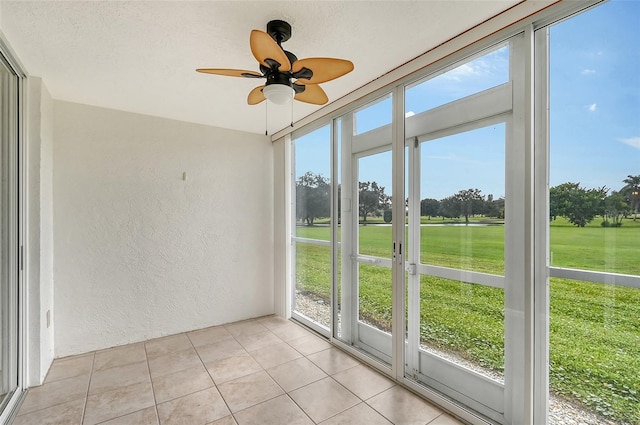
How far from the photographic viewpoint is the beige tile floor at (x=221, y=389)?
1960mm

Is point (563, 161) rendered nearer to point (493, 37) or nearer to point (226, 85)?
point (493, 37)

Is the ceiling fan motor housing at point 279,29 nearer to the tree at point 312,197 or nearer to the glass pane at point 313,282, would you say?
the tree at point 312,197

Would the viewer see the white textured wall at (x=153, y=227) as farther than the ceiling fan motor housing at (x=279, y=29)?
Yes

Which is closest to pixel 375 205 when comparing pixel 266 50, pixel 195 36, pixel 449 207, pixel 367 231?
pixel 367 231

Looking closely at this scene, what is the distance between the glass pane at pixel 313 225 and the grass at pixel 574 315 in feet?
4.61

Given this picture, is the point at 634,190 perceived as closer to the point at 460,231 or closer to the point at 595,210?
the point at 595,210

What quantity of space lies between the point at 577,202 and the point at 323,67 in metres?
1.49


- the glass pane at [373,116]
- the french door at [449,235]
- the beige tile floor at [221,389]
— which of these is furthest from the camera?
the glass pane at [373,116]

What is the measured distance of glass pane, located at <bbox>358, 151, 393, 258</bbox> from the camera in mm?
2538

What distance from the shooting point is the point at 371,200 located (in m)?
2.73

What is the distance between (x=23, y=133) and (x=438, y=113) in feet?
10.3

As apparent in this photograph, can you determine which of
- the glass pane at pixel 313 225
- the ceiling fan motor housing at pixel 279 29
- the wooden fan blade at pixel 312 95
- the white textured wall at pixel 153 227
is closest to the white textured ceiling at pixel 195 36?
the ceiling fan motor housing at pixel 279 29

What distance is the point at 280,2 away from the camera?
1503 millimetres

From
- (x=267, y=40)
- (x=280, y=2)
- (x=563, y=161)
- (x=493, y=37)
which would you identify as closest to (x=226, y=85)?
(x=280, y=2)
